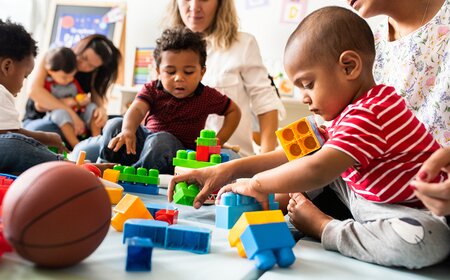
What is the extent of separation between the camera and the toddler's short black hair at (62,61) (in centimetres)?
287

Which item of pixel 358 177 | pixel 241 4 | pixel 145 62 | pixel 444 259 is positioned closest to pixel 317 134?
pixel 358 177

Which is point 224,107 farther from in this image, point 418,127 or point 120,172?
point 418,127

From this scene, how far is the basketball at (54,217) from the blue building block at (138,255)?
5 cm

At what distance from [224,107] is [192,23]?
499mm

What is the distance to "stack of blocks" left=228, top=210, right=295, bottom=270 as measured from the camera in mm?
760

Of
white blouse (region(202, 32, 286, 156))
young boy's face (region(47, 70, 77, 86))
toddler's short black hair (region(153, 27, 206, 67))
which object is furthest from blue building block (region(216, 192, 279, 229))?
young boy's face (region(47, 70, 77, 86))

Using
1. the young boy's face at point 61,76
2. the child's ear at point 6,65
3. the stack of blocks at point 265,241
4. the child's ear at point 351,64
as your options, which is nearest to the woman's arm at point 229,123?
the child's ear at point 6,65

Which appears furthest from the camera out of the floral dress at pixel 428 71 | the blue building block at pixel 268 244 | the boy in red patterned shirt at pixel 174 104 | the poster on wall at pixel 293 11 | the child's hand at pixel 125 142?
the poster on wall at pixel 293 11

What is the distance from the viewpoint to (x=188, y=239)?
82 cm

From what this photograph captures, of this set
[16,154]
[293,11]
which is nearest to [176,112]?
[16,154]

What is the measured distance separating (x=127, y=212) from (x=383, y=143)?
505mm

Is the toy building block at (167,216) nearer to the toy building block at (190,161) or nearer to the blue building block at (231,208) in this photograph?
the blue building block at (231,208)

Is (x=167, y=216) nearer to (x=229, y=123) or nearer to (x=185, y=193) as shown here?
(x=185, y=193)

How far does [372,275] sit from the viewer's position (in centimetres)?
79
